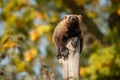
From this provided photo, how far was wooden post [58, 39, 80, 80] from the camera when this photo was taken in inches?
231

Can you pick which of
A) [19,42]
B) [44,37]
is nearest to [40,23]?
[44,37]

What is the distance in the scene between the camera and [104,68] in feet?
47.7

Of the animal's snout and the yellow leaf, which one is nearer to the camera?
the animal's snout

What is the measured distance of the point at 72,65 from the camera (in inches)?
231

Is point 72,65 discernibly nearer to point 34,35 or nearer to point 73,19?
point 73,19

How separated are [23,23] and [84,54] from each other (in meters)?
1.96

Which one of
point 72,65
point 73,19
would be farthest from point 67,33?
point 72,65

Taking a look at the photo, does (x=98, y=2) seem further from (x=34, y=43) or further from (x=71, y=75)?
(x=71, y=75)

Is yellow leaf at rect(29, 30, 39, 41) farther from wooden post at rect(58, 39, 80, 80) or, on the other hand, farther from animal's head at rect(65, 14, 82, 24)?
wooden post at rect(58, 39, 80, 80)

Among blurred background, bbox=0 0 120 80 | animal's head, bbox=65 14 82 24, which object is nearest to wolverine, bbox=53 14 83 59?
animal's head, bbox=65 14 82 24

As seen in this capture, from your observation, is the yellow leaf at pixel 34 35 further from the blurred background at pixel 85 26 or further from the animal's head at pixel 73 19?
the animal's head at pixel 73 19

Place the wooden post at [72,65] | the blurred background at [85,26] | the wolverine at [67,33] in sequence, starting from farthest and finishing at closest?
the blurred background at [85,26] → the wolverine at [67,33] → the wooden post at [72,65]

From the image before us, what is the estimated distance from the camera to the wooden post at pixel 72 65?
586 cm

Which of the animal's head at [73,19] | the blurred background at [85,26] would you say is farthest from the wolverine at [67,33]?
the blurred background at [85,26]
